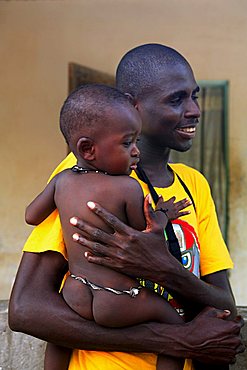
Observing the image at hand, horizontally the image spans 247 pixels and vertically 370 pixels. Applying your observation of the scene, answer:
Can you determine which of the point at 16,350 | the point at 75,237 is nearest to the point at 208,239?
the point at 75,237

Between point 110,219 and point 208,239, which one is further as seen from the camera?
point 208,239

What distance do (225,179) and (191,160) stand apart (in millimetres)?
303

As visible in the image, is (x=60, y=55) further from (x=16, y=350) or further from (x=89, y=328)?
(x=89, y=328)

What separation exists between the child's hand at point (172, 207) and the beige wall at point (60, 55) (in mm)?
3627

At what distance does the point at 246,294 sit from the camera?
573 centimetres

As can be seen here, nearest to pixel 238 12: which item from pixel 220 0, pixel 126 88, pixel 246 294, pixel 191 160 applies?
pixel 220 0

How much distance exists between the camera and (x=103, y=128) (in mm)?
1929

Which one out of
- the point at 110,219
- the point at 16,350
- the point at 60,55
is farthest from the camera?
the point at 60,55

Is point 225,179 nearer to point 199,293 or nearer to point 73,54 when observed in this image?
point 73,54

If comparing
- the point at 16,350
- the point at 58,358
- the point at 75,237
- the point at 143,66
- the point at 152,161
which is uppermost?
the point at 143,66

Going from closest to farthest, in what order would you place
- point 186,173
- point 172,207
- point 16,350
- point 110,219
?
point 110,219 → point 172,207 → point 186,173 → point 16,350

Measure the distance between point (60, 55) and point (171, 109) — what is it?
3570mm

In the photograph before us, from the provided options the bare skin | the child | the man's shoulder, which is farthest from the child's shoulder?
the man's shoulder

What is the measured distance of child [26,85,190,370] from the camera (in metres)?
1.92
